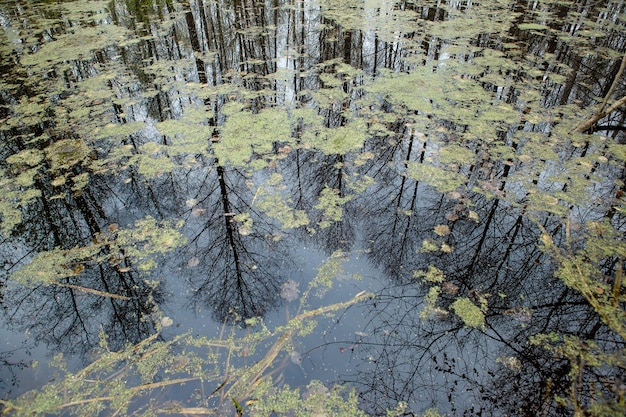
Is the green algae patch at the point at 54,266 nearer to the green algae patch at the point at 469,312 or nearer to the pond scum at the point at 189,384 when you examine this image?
the pond scum at the point at 189,384

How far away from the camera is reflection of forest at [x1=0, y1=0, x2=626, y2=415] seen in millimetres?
→ 2469

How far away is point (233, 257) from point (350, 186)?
55.9 inches

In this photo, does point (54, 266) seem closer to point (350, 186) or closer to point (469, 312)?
point (350, 186)

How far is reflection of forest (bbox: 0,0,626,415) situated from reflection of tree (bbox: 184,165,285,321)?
17 mm

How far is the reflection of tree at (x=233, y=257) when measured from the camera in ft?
8.98

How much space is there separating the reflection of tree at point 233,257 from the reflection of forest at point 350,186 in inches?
0.7

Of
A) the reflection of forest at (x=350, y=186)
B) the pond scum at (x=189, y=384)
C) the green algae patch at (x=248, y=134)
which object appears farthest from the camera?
the green algae patch at (x=248, y=134)

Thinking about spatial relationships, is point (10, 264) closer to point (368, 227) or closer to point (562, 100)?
point (368, 227)

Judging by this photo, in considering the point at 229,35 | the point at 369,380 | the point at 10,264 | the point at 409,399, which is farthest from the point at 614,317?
the point at 229,35

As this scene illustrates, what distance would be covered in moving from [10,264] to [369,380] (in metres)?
3.18

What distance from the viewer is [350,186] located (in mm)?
3699

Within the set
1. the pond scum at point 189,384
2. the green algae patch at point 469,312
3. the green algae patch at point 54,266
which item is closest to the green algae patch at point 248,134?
the green algae patch at point 54,266

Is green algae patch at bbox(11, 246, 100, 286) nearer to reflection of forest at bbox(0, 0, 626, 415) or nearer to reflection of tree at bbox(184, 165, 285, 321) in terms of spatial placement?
reflection of forest at bbox(0, 0, 626, 415)

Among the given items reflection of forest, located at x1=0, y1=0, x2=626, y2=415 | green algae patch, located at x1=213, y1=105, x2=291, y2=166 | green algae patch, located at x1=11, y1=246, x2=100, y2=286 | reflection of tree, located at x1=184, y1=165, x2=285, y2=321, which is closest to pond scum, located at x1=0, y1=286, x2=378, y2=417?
reflection of forest, located at x1=0, y1=0, x2=626, y2=415
